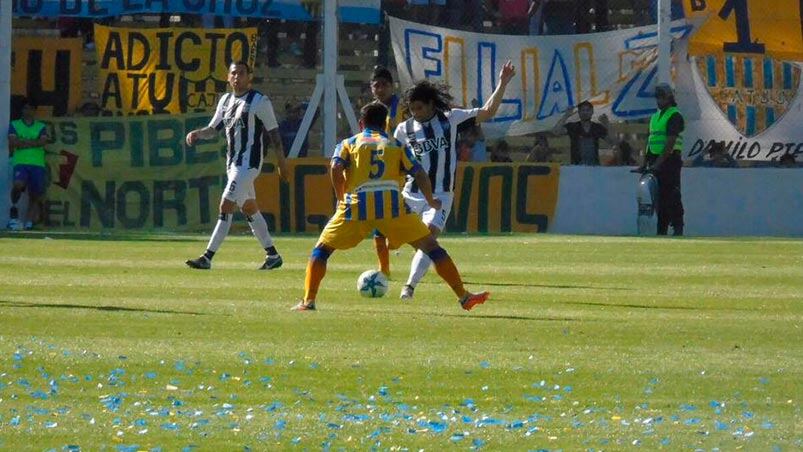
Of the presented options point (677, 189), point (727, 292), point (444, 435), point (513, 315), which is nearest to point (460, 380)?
point (444, 435)

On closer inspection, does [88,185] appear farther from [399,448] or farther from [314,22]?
[399,448]

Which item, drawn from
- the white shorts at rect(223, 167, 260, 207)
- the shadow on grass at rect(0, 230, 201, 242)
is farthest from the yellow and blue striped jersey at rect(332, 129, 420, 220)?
the shadow on grass at rect(0, 230, 201, 242)

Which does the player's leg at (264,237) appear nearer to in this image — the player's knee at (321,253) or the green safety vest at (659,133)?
the player's knee at (321,253)

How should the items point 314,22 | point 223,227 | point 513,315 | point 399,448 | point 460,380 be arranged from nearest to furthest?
1. point 399,448
2. point 460,380
3. point 513,315
4. point 223,227
5. point 314,22

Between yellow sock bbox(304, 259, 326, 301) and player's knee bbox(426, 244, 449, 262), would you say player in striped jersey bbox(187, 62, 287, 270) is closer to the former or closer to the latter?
yellow sock bbox(304, 259, 326, 301)

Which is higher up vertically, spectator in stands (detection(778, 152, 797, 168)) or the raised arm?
the raised arm

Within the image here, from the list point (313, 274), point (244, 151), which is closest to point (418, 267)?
point (313, 274)

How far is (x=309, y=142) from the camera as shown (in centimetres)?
2812

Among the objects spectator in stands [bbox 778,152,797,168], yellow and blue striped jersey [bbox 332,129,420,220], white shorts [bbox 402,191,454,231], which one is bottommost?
spectator in stands [bbox 778,152,797,168]

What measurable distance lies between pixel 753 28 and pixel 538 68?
12.3ft

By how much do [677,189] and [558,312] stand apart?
13.2 meters

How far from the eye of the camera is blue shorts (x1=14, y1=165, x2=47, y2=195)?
2636 centimetres

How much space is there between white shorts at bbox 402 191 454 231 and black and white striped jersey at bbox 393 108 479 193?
0.13m

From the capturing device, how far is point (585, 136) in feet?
92.6
